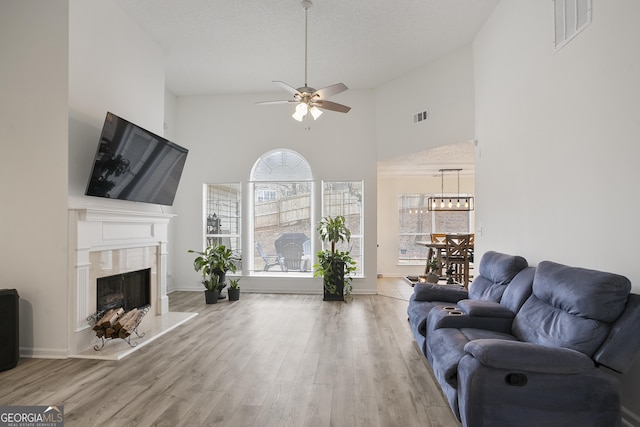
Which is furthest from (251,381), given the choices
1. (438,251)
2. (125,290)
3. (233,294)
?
(438,251)

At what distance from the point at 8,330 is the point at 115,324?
2.78 feet

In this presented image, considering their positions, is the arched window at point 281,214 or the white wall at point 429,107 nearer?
the white wall at point 429,107

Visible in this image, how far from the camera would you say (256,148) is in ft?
22.9

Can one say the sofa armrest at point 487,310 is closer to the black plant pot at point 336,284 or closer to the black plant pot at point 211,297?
the black plant pot at point 336,284

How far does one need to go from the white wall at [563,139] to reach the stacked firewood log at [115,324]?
418 cm

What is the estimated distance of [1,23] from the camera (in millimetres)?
3607

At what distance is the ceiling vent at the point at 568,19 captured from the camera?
2.67 m

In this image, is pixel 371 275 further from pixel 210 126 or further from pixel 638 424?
pixel 638 424

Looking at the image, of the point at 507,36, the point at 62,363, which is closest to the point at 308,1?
the point at 507,36

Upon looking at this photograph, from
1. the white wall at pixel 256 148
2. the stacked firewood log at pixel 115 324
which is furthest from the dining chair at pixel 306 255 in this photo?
the stacked firewood log at pixel 115 324

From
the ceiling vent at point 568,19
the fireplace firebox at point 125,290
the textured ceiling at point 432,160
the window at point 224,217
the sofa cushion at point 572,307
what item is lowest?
the fireplace firebox at point 125,290

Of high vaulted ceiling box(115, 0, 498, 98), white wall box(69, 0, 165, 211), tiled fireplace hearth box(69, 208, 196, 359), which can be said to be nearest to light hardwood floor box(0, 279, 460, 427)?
tiled fireplace hearth box(69, 208, 196, 359)

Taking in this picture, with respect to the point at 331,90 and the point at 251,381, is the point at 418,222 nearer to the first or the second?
the point at 331,90

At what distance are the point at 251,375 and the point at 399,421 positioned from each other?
53.2 inches
